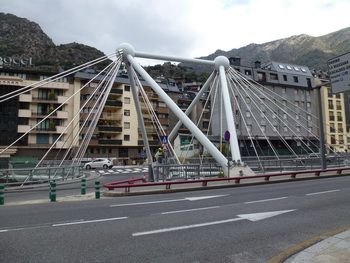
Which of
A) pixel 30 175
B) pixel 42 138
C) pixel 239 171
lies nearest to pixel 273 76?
pixel 239 171

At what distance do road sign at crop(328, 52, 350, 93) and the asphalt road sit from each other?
348 centimetres

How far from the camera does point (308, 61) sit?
7175 inches

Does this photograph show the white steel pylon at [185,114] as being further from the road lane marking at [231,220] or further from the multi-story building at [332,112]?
the multi-story building at [332,112]

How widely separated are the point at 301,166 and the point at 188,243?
20.4m

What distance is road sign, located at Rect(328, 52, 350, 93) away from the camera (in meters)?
6.20

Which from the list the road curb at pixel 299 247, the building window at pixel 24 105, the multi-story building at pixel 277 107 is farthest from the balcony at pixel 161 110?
the road curb at pixel 299 247

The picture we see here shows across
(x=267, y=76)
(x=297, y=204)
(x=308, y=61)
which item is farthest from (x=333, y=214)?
→ (x=308, y=61)

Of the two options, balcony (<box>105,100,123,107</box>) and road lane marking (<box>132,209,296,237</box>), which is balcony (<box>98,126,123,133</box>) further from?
road lane marking (<box>132,209,296,237</box>)

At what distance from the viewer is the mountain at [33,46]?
11962 centimetres

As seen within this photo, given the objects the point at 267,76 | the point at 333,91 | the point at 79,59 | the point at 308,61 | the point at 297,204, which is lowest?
the point at 297,204

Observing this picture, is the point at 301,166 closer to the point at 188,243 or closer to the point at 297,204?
the point at 297,204

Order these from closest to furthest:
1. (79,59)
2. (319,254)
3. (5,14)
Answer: (319,254) < (79,59) < (5,14)

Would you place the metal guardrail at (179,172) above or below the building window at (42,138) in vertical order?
below

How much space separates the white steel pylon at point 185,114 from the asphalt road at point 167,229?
261 inches
